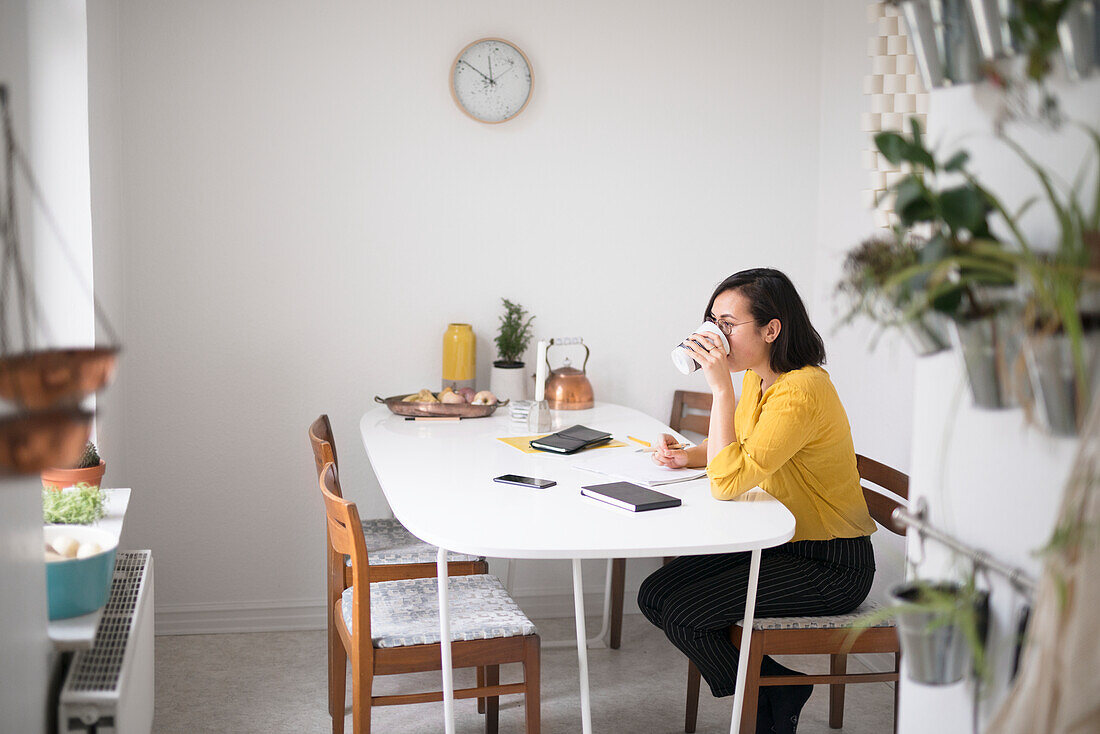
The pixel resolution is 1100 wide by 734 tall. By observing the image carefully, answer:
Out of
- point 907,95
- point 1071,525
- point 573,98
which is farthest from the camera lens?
point 573,98

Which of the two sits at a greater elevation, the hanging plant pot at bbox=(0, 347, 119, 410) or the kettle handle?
the hanging plant pot at bbox=(0, 347, 119, 410)

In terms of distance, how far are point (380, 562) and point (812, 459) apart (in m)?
1.17

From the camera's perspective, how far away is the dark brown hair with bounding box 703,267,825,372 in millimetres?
2453

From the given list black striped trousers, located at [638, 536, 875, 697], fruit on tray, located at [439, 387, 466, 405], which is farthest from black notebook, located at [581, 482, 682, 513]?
fruit on tray, located at [439, 387, 466, 405]

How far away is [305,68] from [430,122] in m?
0.45

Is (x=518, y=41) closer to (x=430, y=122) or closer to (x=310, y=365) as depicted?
(x=430, y=122)

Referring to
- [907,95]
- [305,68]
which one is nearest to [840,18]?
[907,95]

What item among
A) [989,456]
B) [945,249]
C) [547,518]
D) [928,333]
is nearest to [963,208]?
[945,249]

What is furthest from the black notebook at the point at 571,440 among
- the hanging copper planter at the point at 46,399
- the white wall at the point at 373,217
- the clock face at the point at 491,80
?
the hanging copper planter at the point at 46,399

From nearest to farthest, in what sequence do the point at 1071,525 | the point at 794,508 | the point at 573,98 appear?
the point at 1071,525, the point at 794,508, the point at 573,98

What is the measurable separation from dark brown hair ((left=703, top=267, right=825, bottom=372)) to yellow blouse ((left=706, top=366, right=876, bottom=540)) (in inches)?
1.5

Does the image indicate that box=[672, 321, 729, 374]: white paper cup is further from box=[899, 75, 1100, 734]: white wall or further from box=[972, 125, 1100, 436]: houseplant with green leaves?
box=[972, 125, 1100, 436]: houseplant with green leaves

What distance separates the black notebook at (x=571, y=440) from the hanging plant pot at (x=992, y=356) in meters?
1.66

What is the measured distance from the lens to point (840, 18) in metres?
3.48
